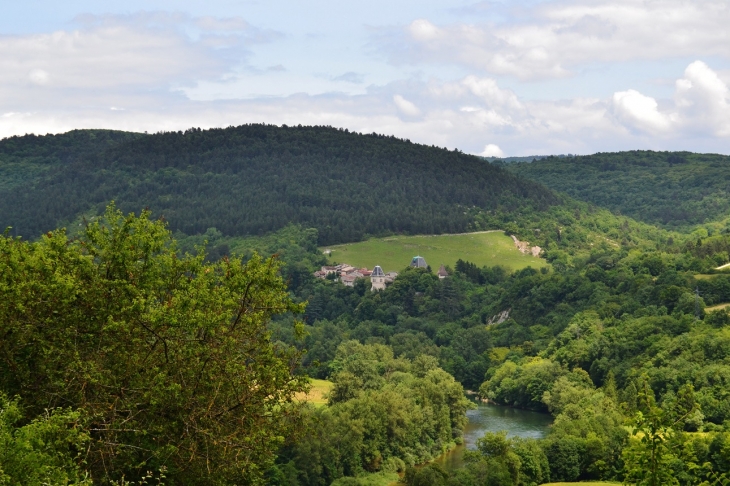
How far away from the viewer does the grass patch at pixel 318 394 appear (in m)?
83.1

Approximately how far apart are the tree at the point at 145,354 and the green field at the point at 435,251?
495 ft

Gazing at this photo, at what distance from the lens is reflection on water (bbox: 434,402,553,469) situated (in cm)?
7525

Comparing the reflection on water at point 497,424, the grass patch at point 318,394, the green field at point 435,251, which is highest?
the green field at point 435,251

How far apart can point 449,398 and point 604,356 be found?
2425 cm

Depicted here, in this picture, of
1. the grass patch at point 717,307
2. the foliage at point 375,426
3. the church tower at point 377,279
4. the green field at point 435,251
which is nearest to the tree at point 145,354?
the foliage at point 375,426

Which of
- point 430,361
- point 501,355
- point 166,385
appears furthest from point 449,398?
point 166,385

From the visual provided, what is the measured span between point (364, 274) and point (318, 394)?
79.2 metres

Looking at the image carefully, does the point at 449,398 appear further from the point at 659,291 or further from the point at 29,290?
the point at 29,290

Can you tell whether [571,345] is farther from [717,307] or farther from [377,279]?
[377,279]

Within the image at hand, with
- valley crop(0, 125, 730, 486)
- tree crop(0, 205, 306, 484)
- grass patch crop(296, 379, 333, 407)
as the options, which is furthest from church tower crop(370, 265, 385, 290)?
tree crop(0, 205, 306, 484)

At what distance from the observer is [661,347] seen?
9481 cm

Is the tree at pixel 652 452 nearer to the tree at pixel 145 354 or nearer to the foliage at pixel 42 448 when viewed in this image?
the tree at pixel 145 354

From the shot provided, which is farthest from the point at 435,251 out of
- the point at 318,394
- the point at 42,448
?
the point at 42,448

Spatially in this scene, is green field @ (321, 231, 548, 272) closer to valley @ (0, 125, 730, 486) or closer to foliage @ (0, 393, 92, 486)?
valley @ (0, 125, 730, 486)
